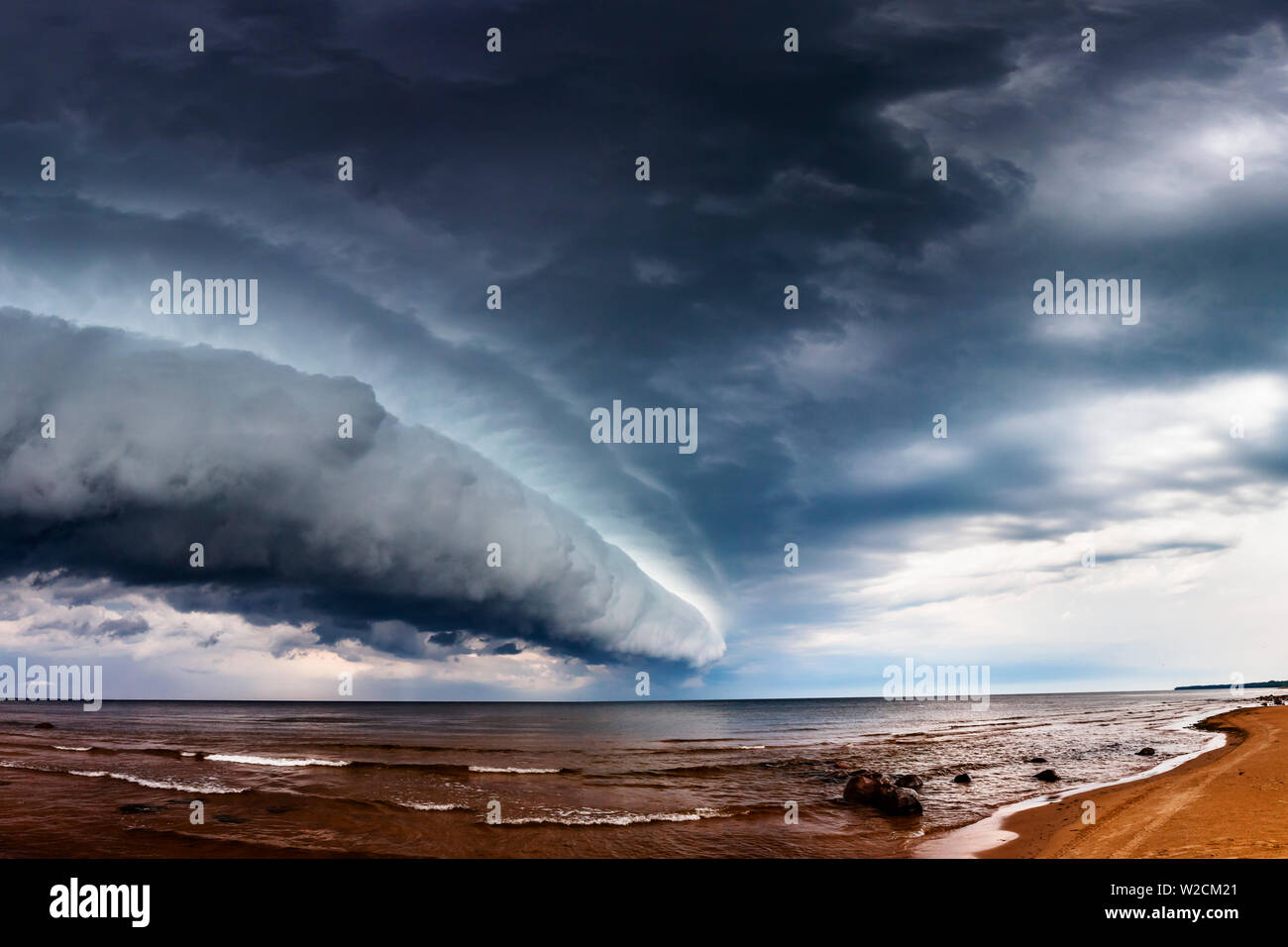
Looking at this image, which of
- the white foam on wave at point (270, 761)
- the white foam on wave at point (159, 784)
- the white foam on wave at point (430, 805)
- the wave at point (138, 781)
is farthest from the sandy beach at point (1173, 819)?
the white foam on wave at point (270, 761)

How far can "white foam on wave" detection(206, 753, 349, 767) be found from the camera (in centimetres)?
3591

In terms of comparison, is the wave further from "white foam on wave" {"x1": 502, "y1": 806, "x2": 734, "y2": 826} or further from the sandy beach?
the sandy beach

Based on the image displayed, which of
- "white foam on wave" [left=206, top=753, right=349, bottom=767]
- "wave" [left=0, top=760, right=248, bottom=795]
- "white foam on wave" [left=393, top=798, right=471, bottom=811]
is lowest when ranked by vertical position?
"white foam on wave" [left=206, top=753, right=349, bottom=767]

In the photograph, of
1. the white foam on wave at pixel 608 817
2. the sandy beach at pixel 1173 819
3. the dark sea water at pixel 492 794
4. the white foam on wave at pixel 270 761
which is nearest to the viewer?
the sandy beach at pixel 1173 819

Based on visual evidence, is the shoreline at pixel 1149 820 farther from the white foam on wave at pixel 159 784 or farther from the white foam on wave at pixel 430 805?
the white foam on wave at pixel 159 784

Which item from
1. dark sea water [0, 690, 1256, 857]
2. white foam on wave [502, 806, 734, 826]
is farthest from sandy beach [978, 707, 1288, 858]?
white foam on wave [502, 806, 734, 826]

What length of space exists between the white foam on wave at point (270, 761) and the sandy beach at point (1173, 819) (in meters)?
35.7

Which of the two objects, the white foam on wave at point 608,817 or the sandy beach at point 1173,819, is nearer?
the sandy beach at point 1173,819

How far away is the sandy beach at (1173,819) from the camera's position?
14.9m

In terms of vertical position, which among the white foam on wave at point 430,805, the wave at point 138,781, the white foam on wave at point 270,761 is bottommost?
the white foam on wave at point 270,761

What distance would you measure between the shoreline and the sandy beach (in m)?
0.02

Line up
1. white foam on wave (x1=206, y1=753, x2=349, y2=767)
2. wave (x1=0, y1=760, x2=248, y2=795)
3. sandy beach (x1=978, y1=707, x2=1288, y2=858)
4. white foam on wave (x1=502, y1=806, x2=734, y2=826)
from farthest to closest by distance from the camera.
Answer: white foam on wave (x1=206, y1=753, x2=349, y2=767), wave (x1=0, y1=760, x2=248, y2=795), white foam on wave (x1=502, y1=806, x2=734, y2=826), sandy beach (x1=978, y1=707, x2=1288, y2=858)
